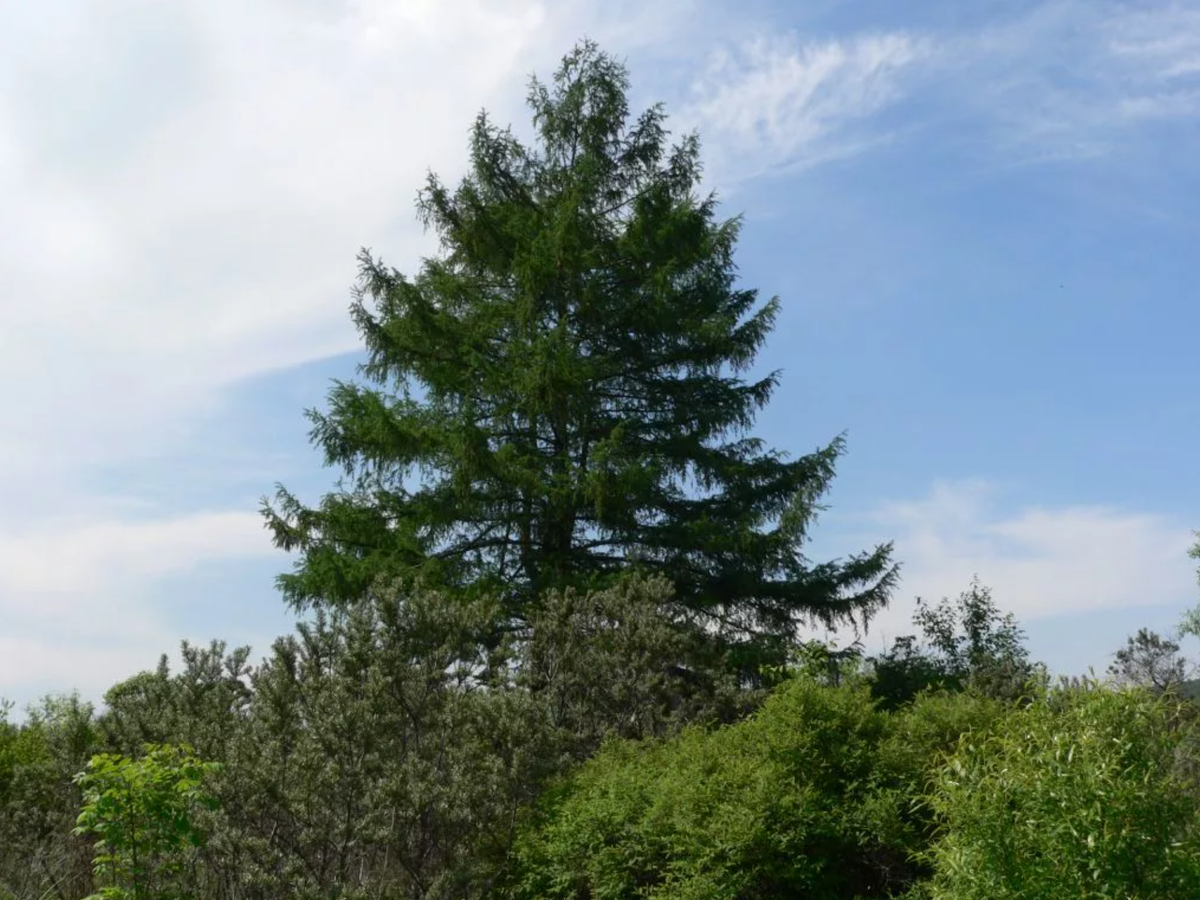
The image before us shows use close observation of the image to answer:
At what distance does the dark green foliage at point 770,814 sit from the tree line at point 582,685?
31mm

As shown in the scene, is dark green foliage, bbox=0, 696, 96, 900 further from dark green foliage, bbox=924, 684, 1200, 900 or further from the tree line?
dark green foliage, bbox=924, 684, 1200, 900

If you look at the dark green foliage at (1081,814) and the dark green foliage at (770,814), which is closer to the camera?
the dark green foliage at (1081,814)

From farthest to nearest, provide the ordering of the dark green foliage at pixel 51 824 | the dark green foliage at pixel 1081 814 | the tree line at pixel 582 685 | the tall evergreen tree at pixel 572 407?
1. the tall evergreen tree at pixel 572 407
2. the dark green foliage at pixel 51 824
3. the tree line at pixel 582 685
4. the dark green foliage at pixel 1081 814

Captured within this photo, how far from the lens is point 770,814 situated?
8.47 meters

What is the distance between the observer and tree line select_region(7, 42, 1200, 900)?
7289 mm

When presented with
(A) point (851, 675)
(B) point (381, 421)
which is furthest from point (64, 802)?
(A) point (851, 675)

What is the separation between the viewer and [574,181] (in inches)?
828

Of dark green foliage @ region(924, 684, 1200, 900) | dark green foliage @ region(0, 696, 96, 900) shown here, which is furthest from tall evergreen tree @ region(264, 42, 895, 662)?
dark green foliage @ region(924, 684, 1200, 900)

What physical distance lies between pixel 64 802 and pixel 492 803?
646 cm

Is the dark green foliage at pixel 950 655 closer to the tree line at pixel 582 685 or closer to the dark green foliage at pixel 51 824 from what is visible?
the tree line at pixel 582 685


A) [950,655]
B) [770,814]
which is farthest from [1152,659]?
[770,814]

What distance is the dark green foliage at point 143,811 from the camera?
840 cm

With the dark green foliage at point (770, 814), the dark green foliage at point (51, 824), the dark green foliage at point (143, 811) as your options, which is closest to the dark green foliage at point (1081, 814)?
the dark green foliage at point (770, 814)

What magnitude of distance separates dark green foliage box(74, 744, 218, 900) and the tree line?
51 millimetres
